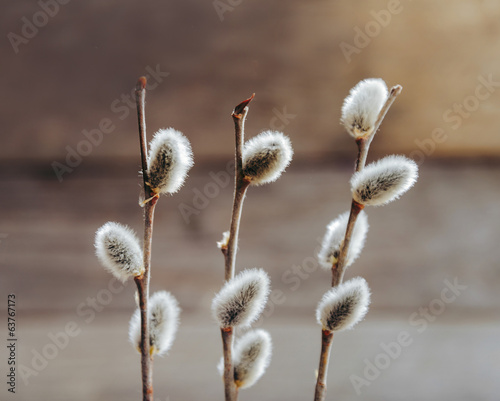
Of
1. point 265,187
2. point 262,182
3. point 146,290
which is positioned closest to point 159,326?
point 146,290

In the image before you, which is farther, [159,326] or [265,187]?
[265,187]

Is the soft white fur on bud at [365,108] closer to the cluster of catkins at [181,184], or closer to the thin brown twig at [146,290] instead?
the cluster of catkins at [181,184]

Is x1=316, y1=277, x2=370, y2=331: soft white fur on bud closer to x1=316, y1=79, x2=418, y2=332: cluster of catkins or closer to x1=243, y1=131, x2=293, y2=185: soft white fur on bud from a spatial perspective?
x1=316, y1=79, x2=418, y2=332: cluster of catkins

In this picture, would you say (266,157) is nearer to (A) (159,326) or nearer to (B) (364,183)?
(B) (364,183)

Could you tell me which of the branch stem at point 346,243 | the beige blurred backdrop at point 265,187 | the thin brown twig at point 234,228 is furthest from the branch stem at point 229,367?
the beige blurred backdrop at point 265,187

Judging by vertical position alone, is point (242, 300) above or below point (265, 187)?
below

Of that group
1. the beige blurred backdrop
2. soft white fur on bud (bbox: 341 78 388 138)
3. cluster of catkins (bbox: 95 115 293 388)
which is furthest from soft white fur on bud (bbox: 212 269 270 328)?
the beige blurred backdrop
